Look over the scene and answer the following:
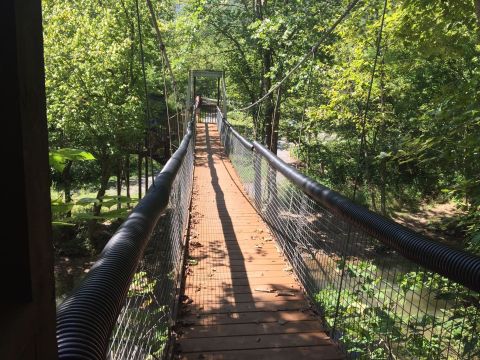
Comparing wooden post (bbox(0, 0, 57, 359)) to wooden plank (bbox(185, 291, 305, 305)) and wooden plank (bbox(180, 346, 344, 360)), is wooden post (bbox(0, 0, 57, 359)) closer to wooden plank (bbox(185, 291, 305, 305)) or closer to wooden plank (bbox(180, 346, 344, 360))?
wooden plank (bbox(180, 346, 344, 360))

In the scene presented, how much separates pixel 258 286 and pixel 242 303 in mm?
300

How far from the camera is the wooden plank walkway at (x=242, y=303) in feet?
6.98

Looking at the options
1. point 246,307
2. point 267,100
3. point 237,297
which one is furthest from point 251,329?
point 267,100

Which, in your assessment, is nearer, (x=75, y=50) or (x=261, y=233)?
(x=261, y=233)

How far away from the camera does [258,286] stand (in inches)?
115

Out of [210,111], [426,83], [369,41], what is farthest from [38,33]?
[210,111]

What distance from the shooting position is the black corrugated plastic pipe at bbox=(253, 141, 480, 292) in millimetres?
1071

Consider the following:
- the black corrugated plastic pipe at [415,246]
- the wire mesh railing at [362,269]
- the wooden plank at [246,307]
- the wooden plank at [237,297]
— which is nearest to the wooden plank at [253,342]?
the wire mesh railing at [362,269]

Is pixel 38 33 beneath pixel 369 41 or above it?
beneath

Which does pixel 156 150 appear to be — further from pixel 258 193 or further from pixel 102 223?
pixel 258 193

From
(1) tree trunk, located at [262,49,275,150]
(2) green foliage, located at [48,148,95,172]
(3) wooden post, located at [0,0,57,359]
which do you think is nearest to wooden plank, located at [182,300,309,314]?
(2) green foliage, located at [48,148,95,172]

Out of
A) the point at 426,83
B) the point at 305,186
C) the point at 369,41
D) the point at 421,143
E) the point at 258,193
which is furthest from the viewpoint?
the point at 426,83

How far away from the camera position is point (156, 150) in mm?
19766

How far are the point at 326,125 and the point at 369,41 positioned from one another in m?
4.29
